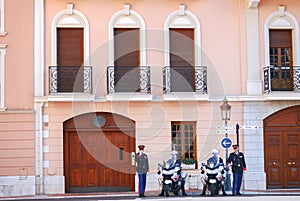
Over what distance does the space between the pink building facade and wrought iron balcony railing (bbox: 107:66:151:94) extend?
4 cm

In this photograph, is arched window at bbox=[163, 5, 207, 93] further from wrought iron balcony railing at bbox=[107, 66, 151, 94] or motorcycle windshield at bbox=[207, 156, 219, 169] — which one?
motorcycle windshield at bbox=[207, 156, 219, 169]

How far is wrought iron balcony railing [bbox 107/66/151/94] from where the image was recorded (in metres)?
24.3

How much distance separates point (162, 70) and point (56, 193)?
20.2 feet

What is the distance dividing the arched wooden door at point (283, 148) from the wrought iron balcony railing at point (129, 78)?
5.01 meters

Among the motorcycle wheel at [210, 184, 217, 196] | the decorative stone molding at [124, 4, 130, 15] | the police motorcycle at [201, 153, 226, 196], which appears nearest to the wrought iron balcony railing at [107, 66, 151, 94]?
the decorative stone molding at [124, 4, 130, 15]

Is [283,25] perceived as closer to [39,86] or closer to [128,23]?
[128,23]

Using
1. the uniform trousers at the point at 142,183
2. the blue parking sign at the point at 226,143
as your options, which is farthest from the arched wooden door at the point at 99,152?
the blue parking sign at the point at 226,143

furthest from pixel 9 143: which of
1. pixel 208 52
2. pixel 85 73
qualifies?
pixel 208 52

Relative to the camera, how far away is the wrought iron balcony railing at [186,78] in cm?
2455

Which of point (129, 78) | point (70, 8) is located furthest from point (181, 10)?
point (70, 8)

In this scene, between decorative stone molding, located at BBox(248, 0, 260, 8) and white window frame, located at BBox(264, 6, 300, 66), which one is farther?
white window frame, located at BBox(264, 6, 300, 66)

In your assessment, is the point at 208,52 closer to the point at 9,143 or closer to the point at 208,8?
the point at 208,8

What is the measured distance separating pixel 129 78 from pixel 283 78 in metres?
6.06

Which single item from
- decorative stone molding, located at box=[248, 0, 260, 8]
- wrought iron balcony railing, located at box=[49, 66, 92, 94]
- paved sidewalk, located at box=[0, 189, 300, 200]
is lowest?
paved sidewalk, located at box=[0, 189, 300, 200]
